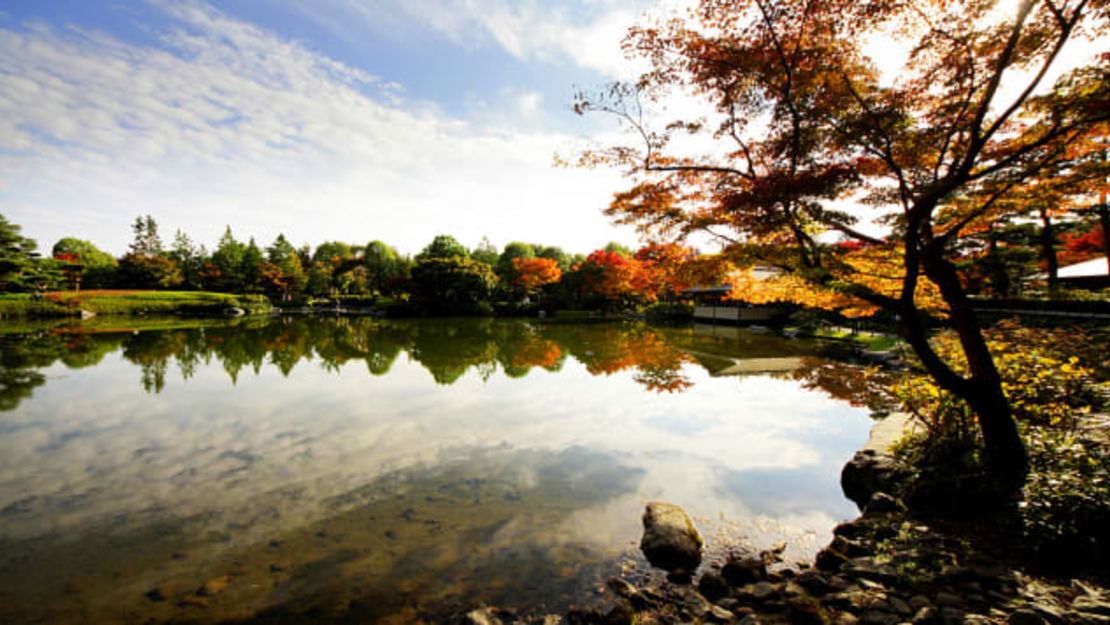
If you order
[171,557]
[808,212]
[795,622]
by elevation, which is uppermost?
[808,212]

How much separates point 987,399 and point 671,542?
9.35 ft

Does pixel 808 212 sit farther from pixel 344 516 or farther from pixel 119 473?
pixel 119 473

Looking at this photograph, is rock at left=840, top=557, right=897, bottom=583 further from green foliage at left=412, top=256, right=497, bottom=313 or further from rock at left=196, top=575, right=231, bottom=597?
green foliage at left=412, top=256, right=497, bottom=313

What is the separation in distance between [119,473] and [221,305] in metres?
36.7

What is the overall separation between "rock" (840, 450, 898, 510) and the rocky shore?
536mm

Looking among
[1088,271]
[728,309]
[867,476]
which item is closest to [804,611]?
[867,476]

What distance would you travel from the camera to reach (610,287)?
31531 millimetres

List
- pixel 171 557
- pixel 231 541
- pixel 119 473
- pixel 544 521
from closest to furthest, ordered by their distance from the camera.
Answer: pixel 171 557, pixel 231 541, pixel 544 521, pixel 119 473

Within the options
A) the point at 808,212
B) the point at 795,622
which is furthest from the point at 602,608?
the point at 808,212

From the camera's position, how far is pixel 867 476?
452cm

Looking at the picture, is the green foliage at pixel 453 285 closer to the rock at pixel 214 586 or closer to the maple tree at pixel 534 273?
the maple tree at pixel 534 273

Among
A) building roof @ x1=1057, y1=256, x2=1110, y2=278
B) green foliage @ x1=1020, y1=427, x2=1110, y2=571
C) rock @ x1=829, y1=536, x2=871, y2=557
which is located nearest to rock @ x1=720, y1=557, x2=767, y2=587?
rock @ x1=829, y1=536, x2=871, y2=557

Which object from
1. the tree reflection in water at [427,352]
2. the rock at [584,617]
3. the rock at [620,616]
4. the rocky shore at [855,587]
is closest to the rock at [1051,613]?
the rocky shore at [855,587]

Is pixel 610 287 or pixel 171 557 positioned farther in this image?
pixel 610 287
